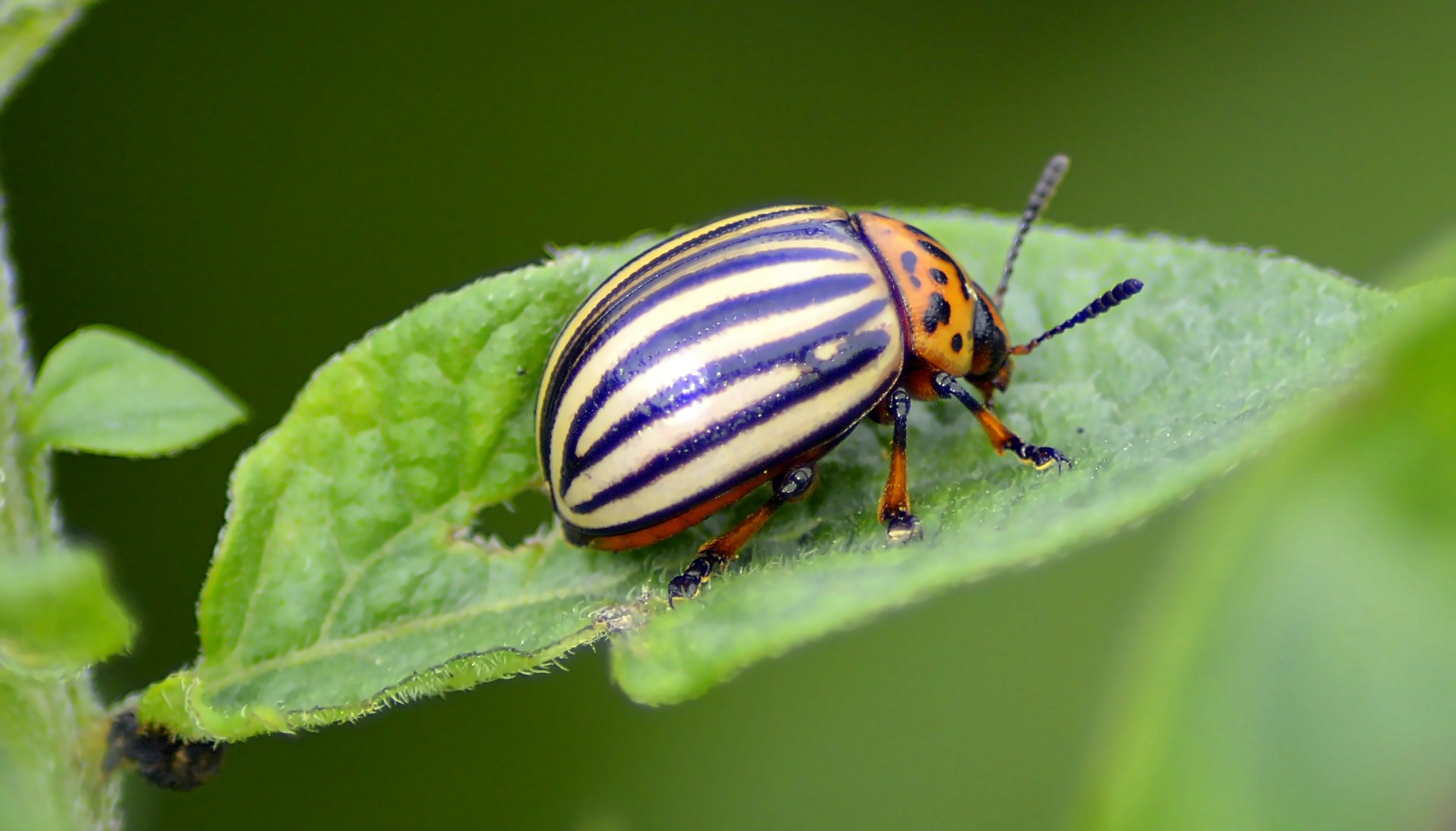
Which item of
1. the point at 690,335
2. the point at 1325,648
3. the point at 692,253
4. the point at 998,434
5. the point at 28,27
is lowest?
the point at 1325,648

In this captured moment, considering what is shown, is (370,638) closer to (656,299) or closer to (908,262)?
(656,299)

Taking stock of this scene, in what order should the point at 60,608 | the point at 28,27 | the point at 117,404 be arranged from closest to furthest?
1. the point at 60,608
2. the point at 28,27
3. the point at 117,404

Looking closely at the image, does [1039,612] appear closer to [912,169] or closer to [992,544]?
[912,169]

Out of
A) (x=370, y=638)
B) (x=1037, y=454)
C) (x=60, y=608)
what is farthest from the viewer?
(x=1037, y=454)

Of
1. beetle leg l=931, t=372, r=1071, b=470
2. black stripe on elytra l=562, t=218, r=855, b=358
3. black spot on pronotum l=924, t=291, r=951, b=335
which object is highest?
black stripe on elytra l=562, t=218, r=855, b=358

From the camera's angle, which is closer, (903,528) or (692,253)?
(903,528)

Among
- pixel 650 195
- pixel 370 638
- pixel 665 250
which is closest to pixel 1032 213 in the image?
pixel 665 250

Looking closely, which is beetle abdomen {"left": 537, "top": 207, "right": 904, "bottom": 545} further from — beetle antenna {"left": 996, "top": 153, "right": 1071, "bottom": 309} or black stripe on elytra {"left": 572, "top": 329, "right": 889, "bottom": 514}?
beetle antenna {"left": 996, "top": 153, "right": 1071, "bottom": 309}

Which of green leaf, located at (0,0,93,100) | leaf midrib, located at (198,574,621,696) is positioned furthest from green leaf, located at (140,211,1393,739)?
green leaf, located at (0,0,93,100)
